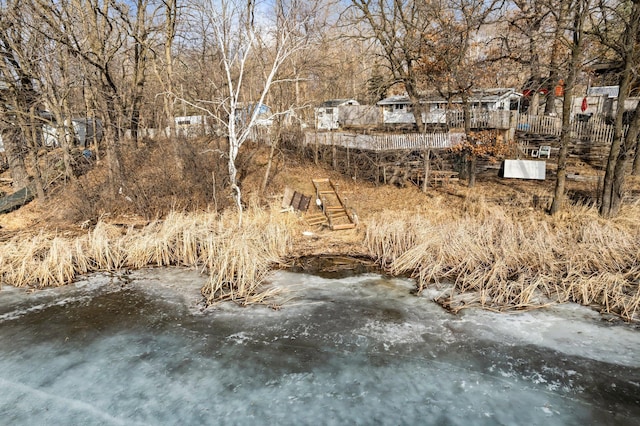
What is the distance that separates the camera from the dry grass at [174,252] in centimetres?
803

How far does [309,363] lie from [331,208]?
7325 mm

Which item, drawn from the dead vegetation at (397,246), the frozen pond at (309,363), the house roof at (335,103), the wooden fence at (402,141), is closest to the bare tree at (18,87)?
the dead vegetation at (397,246)

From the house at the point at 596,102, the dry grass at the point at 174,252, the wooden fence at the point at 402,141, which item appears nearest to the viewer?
the dry grass at the point at 174,252

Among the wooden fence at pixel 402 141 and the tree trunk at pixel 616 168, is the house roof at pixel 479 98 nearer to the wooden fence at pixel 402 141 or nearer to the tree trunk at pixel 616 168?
the wooden fence at pixel 402 141

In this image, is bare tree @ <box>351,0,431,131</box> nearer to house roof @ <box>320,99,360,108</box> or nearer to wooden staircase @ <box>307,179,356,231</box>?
wooden staircase @ <box>307,179,356,231</box>

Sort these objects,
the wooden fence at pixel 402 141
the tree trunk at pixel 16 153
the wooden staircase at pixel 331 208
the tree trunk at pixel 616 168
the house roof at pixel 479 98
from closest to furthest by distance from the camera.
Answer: the tree trunk at pixel 616 168, the wooden staircase at pixel 331 208, the tree trunk at pixel 16 153, the wooden fence at pixel 402 141, the house roof at pixel 479 98

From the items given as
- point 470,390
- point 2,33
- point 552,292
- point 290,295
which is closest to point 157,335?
point 290,295

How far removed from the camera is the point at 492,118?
61.3 feet

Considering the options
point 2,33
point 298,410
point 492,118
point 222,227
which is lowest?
point 298,410

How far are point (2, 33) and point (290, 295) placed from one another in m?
12.2

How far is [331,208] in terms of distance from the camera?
12555 mm

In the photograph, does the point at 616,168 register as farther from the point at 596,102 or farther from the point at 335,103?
the point at 335,103

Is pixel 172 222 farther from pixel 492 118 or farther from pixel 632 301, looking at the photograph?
pixel 492 118

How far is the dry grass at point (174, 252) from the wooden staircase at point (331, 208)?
160 cm
